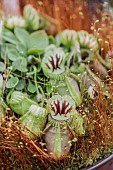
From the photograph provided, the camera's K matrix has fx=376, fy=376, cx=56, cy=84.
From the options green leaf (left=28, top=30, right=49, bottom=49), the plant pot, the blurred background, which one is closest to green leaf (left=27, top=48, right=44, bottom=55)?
green leaf (left=28, top=30, right=49, bottom=49)

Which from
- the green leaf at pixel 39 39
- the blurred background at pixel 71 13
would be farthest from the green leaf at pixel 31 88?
the blurred background at pixel 71 13

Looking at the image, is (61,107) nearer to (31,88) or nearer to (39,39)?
(31,88)

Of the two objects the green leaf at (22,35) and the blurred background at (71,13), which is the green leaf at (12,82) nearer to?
the green leaf at (22,35)

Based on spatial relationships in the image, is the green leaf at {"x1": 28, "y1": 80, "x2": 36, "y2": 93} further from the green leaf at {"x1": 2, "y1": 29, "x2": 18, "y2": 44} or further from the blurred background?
the blurred background

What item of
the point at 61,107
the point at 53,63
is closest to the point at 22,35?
the point at 53,63

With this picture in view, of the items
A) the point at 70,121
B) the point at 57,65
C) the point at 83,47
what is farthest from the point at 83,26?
the point at 70,121
